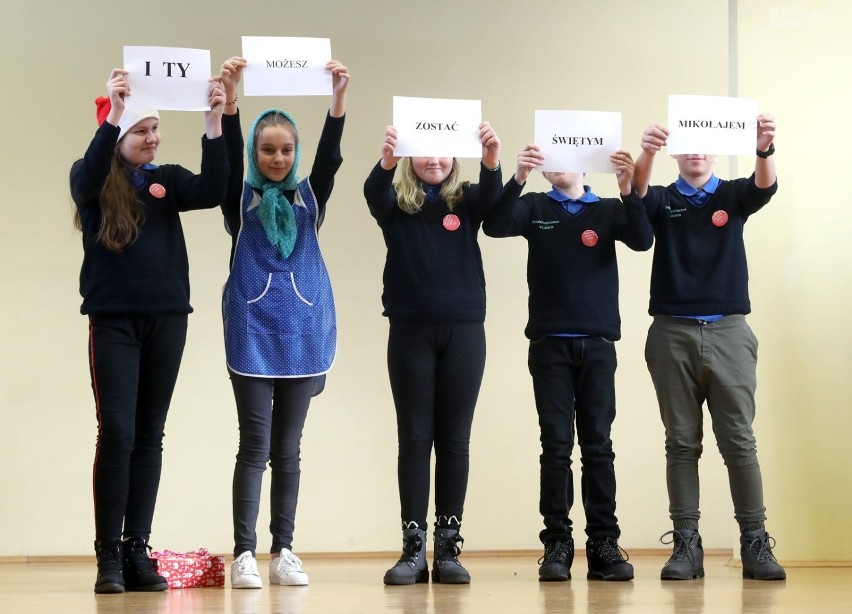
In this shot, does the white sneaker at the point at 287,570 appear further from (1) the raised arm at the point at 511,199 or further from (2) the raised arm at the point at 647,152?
(2) the raised arm at the point at 647,152

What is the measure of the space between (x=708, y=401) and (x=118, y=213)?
1786 millimetres

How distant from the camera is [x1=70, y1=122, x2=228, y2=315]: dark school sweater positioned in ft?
9.71

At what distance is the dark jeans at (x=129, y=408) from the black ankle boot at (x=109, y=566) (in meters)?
0.02

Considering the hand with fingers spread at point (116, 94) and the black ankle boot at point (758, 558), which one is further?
the black ankle boot at point (758, 558)

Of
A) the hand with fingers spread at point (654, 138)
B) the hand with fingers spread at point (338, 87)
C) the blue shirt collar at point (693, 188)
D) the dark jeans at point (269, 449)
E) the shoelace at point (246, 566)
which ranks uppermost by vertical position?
the hand with fingers spread at point (338, 87)

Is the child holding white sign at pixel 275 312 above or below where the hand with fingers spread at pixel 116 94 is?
below

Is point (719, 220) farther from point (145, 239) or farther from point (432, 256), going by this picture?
point (145, 239)

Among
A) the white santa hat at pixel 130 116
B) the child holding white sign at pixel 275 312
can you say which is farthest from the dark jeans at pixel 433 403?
the white santa hat at pixel 130 116

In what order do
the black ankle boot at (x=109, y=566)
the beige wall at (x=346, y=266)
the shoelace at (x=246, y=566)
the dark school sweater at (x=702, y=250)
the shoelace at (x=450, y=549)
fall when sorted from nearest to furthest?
1. the black ankle boot at (x=109, y=566)
2. the shoelace at (x=246, y=566)
3. the shoelace at (x=450, y=549)
4. the dark school sweater at (x=702, y=250)
5. the beige wall at (x=346, y=266)

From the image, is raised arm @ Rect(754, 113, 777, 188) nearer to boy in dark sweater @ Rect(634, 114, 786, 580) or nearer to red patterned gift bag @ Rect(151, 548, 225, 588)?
boy in dark sweater @ Rect(634, 114, 786, 580)

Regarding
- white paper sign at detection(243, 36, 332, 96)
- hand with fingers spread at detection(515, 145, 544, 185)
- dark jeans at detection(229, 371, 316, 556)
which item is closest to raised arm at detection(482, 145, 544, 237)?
hand with fingers spread at detection(515, 145, 544, 185)

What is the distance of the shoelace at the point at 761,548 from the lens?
320 centimetres

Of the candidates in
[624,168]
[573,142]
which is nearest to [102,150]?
[573,142]

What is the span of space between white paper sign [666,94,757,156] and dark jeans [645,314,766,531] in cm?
50
